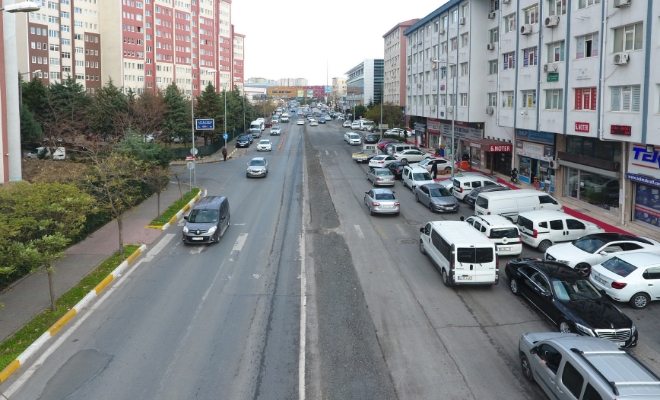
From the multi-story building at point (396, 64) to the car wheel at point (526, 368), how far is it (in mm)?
86213

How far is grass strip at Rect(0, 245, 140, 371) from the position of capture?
13.9 meters

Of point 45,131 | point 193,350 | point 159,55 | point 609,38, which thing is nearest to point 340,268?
point 193,350

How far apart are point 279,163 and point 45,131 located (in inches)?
850

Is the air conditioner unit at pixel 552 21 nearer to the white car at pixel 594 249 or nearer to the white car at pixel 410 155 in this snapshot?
the white car at pixel 594 249

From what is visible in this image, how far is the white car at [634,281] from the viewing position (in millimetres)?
17594

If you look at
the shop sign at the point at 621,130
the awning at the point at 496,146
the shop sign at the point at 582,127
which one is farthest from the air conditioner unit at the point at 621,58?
the awning at the point at 496,146

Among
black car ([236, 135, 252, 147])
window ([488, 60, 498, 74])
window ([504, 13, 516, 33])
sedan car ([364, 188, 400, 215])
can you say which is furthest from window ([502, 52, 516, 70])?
black car ([236, 135, 252, 147])

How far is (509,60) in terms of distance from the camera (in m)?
41.2

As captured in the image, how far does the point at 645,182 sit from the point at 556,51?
1052 cm

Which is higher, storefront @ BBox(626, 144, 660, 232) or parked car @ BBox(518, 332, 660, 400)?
storefront @ BBox(626, 144, 660, 232)

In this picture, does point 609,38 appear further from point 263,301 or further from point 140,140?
point 140,140

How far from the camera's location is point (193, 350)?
14.1 metres

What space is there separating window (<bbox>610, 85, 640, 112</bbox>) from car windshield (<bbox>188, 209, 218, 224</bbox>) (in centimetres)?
1885

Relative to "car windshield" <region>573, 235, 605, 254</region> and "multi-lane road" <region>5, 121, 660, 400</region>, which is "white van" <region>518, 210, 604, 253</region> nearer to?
"car windshield" <region>573, 235, 605, 254</region>
